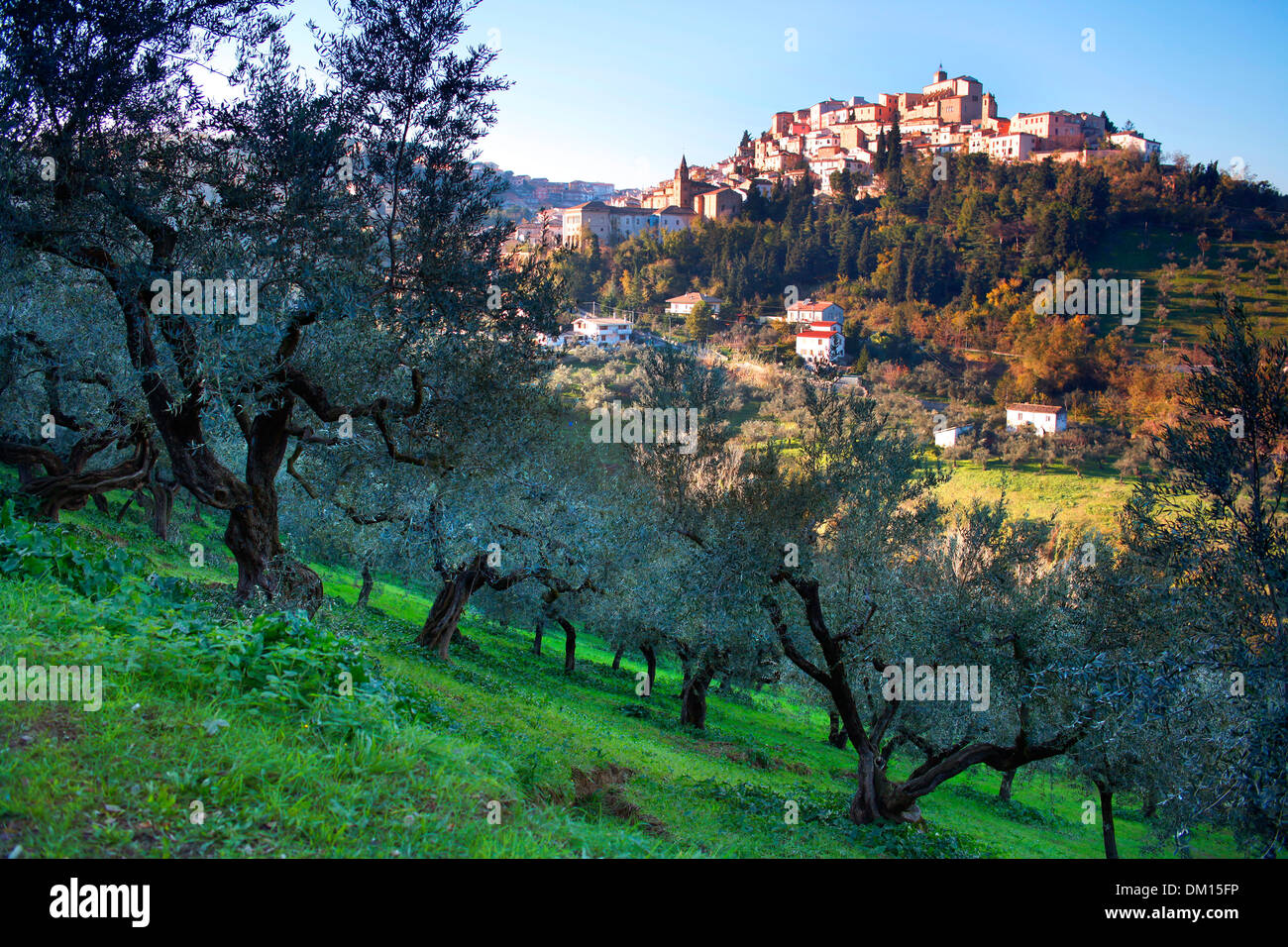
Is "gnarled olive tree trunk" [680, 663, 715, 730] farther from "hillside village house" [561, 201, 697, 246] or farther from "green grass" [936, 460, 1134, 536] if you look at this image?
"hillside village house" [561, 201, 697, 246]

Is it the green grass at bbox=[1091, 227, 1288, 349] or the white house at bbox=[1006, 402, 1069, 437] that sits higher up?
the green grass at bbox=[1091, 227, 1288, 349]

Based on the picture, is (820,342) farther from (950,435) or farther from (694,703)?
(694,703)

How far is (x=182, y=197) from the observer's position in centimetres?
953

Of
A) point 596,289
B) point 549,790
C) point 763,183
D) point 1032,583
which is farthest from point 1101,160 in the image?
point 549,790

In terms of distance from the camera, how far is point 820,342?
304 feet

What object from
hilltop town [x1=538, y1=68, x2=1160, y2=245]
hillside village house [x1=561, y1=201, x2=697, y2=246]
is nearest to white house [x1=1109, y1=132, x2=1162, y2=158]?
hilltop town [x1=538, y1=68, x2=1160, y2=245]

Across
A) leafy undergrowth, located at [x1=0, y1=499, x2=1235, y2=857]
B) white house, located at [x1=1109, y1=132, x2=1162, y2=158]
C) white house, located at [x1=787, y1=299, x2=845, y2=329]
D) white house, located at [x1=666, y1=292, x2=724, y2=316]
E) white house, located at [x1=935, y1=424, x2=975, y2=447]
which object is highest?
white house, located at [x1=1109, y1=132, x2=1162, y2=158]

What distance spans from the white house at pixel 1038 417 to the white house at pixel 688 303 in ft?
163

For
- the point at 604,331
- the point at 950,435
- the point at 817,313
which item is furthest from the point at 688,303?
the point at 950,435

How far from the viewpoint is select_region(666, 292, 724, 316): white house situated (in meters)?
119

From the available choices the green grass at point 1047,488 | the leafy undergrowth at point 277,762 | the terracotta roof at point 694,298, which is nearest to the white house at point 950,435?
the green grass at point 1047,488

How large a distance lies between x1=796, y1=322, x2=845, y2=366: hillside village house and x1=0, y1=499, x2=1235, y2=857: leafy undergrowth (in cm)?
8195

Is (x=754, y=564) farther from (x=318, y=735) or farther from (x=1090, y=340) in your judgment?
(x=1090, y=340)

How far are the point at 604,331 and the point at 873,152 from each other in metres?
105
